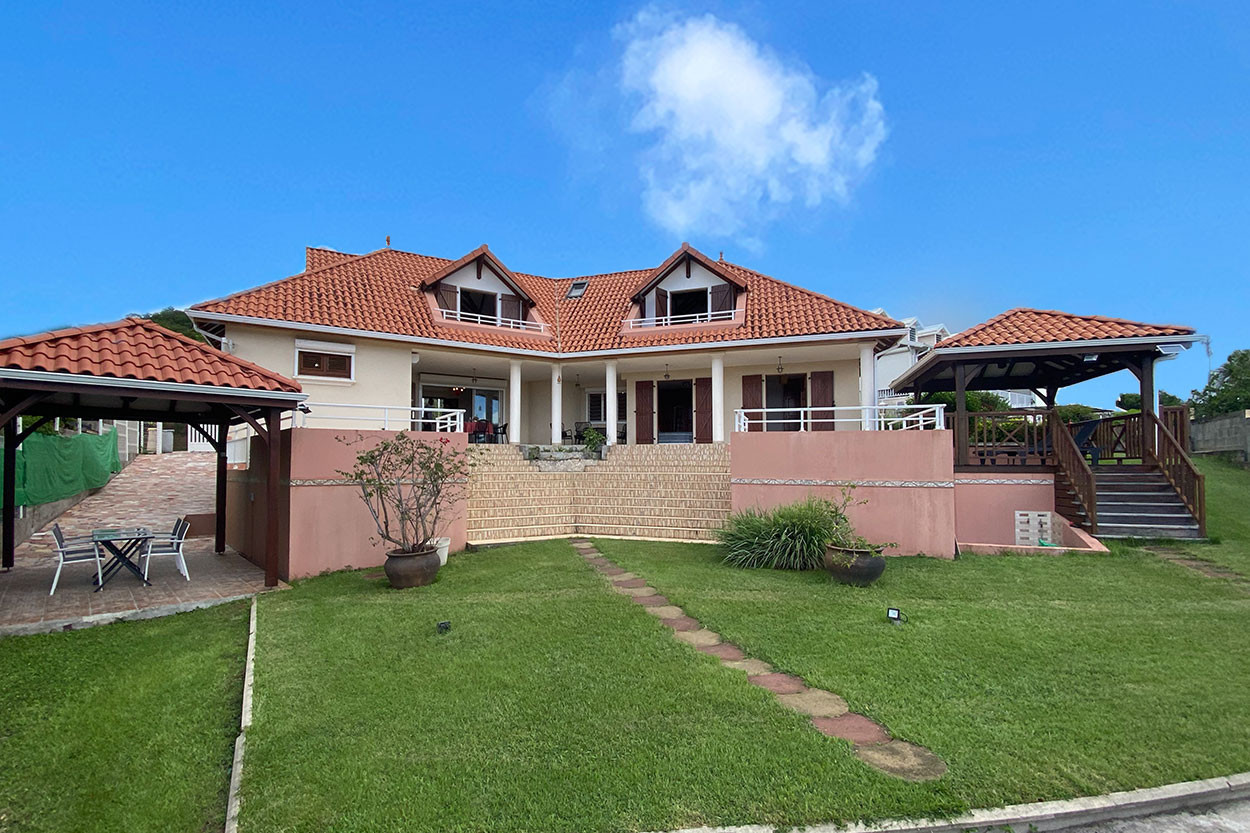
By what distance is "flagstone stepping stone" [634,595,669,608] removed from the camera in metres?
7.77

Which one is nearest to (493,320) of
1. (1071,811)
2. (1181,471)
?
(1181,471)

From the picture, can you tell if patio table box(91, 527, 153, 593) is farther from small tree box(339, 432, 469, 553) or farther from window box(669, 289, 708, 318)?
window box(669, 289, 708, 318)

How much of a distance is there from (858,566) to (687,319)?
40.3 feet

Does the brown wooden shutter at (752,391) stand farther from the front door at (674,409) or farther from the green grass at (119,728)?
the green grass at (119,728)

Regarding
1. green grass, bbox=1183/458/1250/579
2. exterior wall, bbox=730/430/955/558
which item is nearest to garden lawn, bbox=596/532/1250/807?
green grass, bbox=1183/458/1250/579

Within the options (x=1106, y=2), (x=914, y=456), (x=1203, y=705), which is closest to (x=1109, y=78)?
(x=1106, y=2)

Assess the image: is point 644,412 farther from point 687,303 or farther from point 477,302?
point 477,302

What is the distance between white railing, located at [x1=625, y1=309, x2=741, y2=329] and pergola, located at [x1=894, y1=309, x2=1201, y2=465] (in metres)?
5.92

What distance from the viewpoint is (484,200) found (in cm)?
1783

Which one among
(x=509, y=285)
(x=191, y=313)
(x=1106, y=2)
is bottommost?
(x=191, y=313)

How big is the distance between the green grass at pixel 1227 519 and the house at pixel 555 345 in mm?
7509

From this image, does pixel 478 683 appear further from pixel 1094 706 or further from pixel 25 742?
pixel 1094 706

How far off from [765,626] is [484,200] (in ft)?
49.4

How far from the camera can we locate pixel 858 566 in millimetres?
8641
